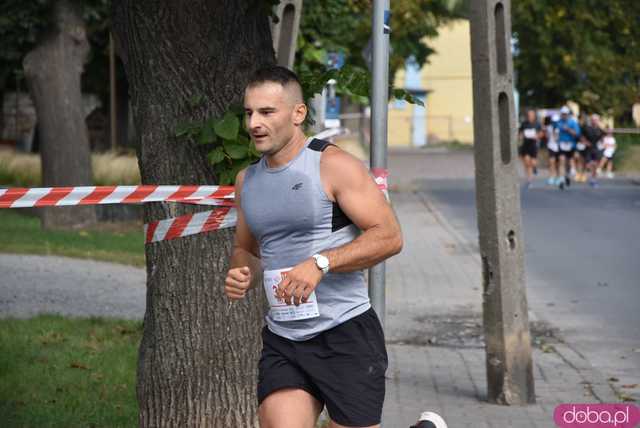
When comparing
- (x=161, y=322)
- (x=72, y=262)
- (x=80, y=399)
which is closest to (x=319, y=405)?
(x=161, y=322)

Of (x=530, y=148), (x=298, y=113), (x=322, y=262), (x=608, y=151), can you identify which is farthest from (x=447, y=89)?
(x=322, y=262)

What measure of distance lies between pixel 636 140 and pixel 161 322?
49.0 meters

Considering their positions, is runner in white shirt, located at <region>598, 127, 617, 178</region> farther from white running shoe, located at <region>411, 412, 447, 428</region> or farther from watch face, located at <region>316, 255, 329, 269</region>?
watch face, located at <region>316, 255, 329, 269</region>

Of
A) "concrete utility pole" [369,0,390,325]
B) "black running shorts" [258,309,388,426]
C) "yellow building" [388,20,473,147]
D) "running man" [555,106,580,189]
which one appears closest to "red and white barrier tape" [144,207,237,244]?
"concrete utility pole" [369,0,390,325]

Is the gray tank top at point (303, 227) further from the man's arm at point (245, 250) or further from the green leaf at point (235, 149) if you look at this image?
the green leaf at point (235, 149)

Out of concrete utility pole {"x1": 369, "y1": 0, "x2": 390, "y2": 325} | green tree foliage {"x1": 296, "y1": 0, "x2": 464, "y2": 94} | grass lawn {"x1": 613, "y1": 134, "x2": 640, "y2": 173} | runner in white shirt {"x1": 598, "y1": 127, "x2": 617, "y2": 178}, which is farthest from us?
grass lawn {"x1": 613, "y1": 134, "x2": 640, "y2": 173}

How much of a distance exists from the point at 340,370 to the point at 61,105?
60.0ft

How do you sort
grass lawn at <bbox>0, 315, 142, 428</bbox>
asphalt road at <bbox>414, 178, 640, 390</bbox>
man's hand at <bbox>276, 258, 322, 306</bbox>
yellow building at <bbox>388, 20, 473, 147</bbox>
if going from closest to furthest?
man's hand at <bbox>276, 258, 322, 306</bbox> → grass lawn at <bbox>0, 315, 142, 428</bbox> → asphalt road at <bbox>414, 178, 640, 390</bbox> → yellow building at <bbox>388, 20, 473, 147</bbox>

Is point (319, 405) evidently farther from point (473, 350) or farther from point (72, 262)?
point (72, 262)

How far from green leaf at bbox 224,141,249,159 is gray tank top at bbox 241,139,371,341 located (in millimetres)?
1403

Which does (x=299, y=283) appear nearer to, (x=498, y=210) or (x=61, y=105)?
(x=498, y=210)

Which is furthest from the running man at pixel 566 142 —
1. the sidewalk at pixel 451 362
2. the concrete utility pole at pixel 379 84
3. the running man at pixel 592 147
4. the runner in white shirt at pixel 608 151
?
the concrete utility pole at pixel 379 84

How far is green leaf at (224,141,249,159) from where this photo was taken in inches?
255

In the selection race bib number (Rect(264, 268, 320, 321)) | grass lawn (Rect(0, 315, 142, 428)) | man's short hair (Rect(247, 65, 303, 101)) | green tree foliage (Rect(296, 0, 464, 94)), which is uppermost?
green tree foliage (Rect(296, 0, 464, 94))
